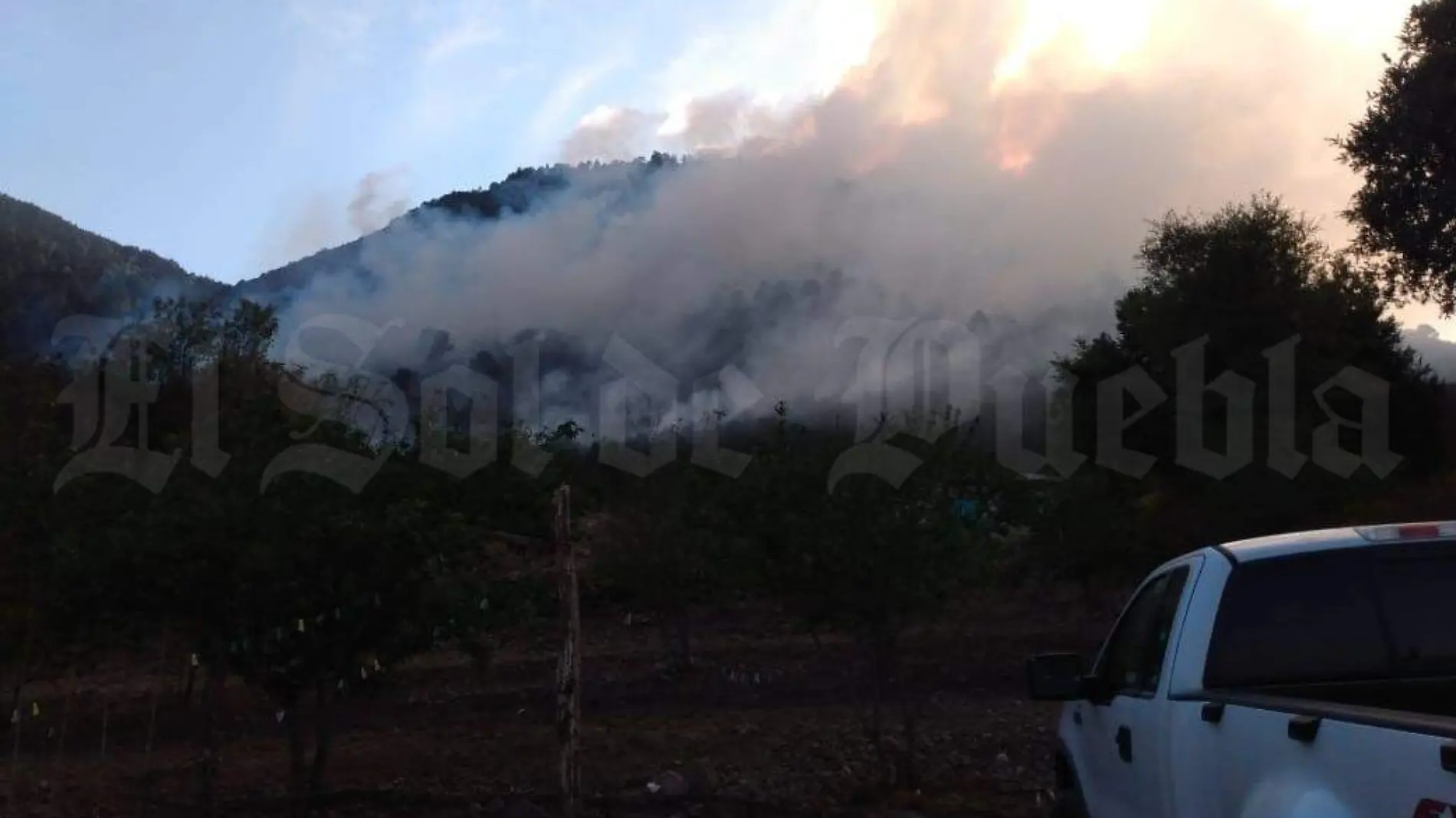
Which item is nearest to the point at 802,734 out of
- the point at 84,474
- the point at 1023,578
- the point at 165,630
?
the point at 165,630

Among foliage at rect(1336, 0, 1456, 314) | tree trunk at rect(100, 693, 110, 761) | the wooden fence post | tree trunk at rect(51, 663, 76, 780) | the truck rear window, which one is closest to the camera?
the truck rear window

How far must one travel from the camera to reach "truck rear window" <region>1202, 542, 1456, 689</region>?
4223mm

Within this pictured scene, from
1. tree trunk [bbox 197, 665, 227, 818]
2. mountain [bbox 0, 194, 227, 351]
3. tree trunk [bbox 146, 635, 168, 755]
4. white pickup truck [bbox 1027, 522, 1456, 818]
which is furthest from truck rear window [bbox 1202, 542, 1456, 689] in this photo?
mountain [bbox 0, 194, 227, 351]

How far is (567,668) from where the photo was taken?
9.13 metres

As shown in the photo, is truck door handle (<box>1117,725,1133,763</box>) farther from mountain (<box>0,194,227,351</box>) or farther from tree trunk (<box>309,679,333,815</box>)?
→ mountain (<box>0,194,227,351</box>)

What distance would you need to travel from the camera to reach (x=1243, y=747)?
342cm

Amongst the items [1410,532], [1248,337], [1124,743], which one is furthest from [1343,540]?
[1248,337]

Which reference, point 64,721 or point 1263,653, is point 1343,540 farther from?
point 64,721

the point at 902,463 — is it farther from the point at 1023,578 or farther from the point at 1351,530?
the point at 1023,578

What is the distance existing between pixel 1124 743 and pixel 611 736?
986 centimetres

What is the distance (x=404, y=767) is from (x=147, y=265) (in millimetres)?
46639

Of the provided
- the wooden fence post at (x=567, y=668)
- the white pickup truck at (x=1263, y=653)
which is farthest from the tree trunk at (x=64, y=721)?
the white pickup truck at (x=1263, y=653)

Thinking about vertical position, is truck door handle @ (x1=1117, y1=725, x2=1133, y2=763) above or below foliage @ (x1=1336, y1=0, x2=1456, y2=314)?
below

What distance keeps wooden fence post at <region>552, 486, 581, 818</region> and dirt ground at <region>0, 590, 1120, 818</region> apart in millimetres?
1331
